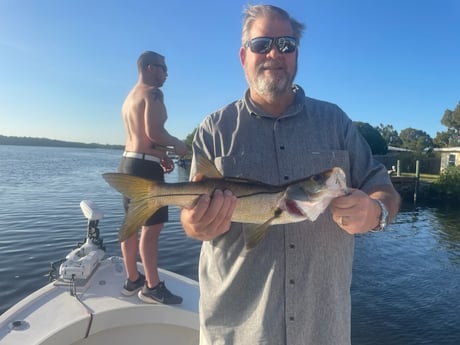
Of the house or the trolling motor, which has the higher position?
the house

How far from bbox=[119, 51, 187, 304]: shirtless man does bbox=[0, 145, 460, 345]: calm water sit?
6476mm

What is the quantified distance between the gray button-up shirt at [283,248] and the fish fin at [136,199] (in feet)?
1.34

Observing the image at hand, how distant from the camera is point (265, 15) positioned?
2943 millimetres

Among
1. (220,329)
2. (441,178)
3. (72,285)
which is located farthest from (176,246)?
(441,178)

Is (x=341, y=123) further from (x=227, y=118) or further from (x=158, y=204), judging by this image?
(x=158, y=204)

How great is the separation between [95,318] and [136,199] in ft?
7.86

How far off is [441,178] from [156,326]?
36.2 metres

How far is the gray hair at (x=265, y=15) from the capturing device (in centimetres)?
296

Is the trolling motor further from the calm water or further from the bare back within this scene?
the calm water

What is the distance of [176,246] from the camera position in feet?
50.3

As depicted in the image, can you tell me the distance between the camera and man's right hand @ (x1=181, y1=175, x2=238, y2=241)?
2.33 m

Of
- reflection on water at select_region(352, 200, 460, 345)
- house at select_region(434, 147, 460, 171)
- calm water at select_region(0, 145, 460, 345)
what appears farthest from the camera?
house at select_region(434, 147, 460, 171)

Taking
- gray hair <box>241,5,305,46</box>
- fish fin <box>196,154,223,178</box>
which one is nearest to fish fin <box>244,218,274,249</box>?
fish fin <box>196,154,223,178</box>

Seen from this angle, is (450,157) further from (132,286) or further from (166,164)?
(132,286)
